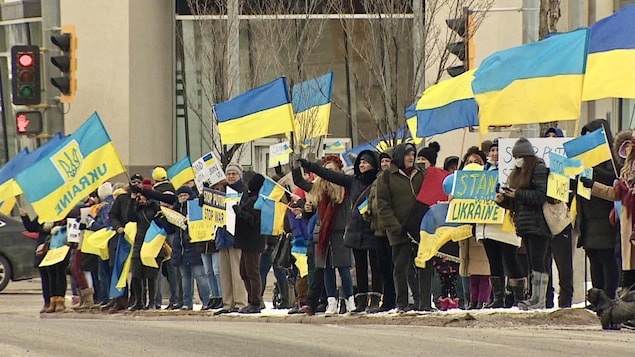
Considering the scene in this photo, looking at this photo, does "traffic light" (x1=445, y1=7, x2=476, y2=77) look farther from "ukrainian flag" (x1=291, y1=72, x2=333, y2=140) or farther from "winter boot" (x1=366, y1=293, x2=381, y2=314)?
"winter boot" (x1=366, y1=293, x2=381, y2=314)

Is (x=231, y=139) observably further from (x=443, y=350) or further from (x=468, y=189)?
(x=443, y=350)

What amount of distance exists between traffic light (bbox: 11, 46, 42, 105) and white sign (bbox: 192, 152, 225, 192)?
189 inches

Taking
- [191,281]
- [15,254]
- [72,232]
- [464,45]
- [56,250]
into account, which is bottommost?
[191,281]

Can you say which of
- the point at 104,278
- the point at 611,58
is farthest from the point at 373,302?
the point at 104,278

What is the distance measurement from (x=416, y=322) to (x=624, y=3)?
22.0 m

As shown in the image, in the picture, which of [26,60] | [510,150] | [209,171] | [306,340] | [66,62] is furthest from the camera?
[26,60]

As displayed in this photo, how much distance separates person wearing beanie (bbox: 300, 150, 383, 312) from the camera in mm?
18516

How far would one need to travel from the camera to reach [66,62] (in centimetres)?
2544

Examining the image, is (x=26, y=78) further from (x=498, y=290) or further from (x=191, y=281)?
(x=498, y=290)

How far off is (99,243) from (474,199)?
7027mm

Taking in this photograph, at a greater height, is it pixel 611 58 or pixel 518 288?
pixel 611 58

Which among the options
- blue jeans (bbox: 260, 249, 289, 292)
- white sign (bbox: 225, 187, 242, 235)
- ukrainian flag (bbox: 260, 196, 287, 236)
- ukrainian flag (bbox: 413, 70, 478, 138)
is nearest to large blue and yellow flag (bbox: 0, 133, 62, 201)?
blue jeans (bbox: 260, 249, 289, 292)

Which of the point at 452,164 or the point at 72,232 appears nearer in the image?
the point at 452,164

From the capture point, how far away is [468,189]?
18000 millimetres
